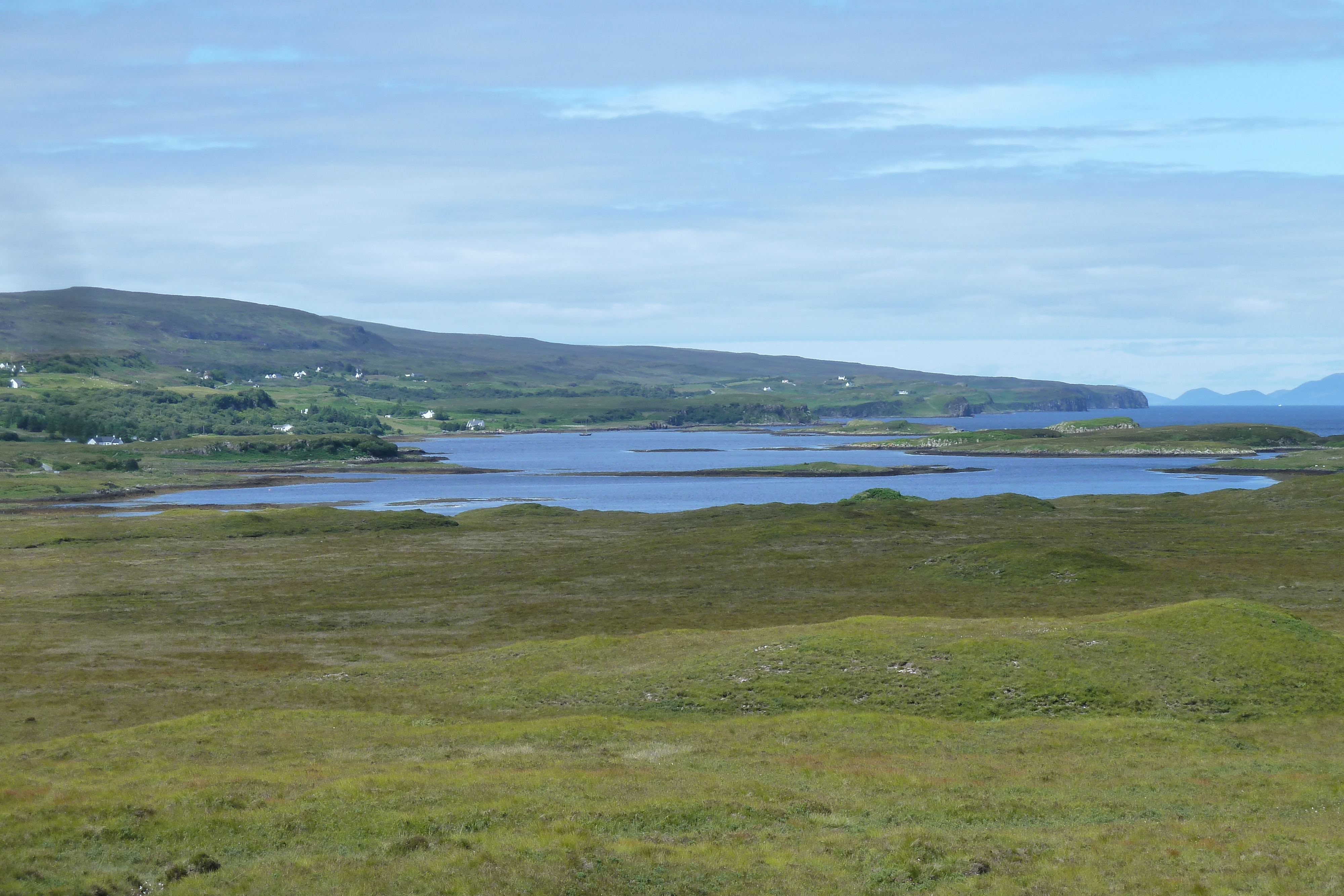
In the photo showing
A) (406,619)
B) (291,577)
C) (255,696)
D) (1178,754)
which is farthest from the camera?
(291,577)

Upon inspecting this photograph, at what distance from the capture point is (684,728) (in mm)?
42656

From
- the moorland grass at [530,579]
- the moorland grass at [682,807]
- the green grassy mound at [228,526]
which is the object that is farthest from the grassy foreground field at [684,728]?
the green grassy mound at [228,526]

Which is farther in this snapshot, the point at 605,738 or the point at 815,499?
the point at 815,499

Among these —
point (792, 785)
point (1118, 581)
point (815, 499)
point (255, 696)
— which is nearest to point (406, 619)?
point (255, 696)

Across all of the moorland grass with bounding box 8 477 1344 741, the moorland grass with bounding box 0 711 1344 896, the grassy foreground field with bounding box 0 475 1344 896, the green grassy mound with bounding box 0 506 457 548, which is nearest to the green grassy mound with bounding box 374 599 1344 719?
the grassy foreground field with bounding box 0 475 1344 896

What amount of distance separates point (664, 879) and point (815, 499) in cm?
16842

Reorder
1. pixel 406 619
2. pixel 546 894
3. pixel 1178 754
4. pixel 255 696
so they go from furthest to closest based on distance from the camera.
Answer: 1. pixel 406 619
2. pixel 255 696
3. pixel 1178 754
4. pixel 546 894

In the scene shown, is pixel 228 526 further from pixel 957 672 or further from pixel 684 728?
pixel 957 672

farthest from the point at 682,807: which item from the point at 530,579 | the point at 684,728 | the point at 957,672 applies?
the point at 530,579

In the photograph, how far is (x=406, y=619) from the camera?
76438mm

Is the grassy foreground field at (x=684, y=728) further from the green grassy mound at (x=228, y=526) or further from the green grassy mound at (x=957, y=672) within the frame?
the green grassy mound at (x=228, y=526)

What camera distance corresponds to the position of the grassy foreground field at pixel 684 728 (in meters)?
24.7

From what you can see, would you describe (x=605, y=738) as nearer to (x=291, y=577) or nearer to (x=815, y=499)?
(x=291, y=577)

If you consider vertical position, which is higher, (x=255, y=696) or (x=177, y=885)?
(x=177, y=885)
